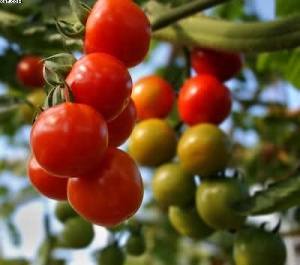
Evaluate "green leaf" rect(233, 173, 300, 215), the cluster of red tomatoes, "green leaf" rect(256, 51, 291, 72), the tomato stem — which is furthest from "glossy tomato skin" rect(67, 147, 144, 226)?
"green leaf" rect(256, 51, 291, 72)

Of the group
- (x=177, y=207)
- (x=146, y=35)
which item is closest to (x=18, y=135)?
(x=177, y=207)

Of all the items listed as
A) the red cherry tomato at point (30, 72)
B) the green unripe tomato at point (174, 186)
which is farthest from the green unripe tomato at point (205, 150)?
the red cherry tomato at point (30, 72)

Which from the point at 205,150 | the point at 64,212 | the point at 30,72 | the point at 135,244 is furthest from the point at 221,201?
the point at 30,72

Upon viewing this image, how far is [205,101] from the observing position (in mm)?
812

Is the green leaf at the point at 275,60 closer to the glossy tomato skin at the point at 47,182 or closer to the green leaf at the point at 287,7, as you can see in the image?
the green leaf at the point at 287,7

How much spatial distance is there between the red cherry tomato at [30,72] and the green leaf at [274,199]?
1.70 feet

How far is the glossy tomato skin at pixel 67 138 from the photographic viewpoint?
1.53 ft

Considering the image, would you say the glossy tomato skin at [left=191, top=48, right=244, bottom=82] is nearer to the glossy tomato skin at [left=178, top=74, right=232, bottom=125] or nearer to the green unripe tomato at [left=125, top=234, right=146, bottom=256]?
the glossy tomato skin at [left=178, top=74, right=232, bottom=125]

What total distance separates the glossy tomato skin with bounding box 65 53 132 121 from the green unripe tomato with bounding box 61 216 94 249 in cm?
44

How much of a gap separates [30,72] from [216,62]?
0.40 meters

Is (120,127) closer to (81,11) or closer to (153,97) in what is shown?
(81,11)

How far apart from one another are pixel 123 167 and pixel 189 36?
1.06ft

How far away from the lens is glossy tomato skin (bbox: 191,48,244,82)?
0.84 meters

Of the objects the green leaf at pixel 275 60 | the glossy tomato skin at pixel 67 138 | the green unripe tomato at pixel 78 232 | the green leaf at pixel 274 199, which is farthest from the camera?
the green leaf at pixel 275 60
